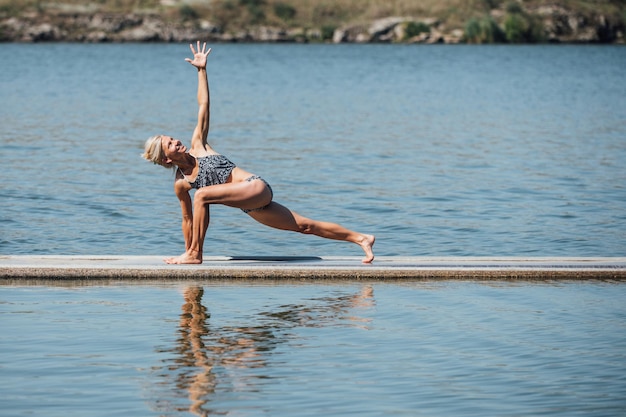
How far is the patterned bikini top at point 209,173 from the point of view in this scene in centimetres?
1012

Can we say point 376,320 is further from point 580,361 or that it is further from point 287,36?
point 287,36

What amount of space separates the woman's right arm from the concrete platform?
12.4 inches

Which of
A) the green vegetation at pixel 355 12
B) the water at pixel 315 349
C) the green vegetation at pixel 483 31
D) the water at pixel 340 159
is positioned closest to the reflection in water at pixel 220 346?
the water at pixel 315 349

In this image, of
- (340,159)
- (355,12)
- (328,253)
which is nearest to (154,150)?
(328,253)

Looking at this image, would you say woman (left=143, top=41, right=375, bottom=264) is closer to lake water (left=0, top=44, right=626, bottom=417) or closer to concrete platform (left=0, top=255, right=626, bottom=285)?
concrete platform (left=0, top=255, right=626, bottom=285)

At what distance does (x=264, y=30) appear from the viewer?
9356 centimetres

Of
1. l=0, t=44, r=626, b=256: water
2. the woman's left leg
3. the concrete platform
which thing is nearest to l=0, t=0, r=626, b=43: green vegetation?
l=0, t=44, r=626, b=256: water

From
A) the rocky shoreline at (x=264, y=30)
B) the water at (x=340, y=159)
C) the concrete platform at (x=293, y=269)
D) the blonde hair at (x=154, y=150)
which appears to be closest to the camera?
the blonde hair at (x=154, y=150)

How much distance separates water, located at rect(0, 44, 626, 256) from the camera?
47.7 feet

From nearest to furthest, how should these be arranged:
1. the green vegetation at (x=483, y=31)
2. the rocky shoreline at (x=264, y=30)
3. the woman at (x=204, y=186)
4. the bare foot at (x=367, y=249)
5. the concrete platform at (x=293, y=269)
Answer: the woman at (x=204, y=186)
the concrete platform at (x=293, y=269)
the bare foot at (x=367, y=249)
the rocky shoreline at (x=264, y=30)
the green vegetation at (x=483, y=31)

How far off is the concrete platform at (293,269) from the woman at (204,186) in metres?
0.30

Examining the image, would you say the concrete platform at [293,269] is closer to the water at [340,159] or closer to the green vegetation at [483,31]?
the water at [340,159]

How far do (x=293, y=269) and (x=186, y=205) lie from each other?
3.76 feet

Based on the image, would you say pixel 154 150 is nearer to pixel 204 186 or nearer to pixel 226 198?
pixel 204 186
